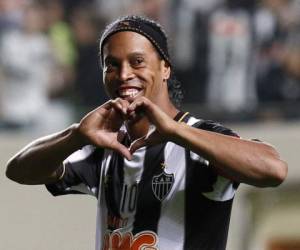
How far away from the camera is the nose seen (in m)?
3.16

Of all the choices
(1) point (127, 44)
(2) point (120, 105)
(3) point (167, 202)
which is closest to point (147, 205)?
(3) point (167, 202)

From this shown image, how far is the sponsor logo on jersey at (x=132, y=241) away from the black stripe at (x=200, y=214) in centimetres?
10

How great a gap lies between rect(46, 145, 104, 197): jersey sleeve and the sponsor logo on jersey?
0.21m

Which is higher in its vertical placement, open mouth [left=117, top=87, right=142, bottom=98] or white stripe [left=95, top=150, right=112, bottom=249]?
open mouth [left=117, top=87, right=142, bottom=98]

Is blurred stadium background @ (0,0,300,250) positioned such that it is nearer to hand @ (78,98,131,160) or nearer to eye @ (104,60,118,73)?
eye @ (104,60,118,73)

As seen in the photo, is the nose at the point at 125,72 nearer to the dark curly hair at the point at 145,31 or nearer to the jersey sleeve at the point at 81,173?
the dark curly hair at the point at 145,31

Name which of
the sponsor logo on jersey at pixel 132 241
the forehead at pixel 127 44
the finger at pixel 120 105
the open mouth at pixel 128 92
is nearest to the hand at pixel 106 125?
the finger at pixel 120 105

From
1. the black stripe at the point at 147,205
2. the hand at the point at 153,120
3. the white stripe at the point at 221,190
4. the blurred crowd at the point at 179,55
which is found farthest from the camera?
the blurred crowd at the point at 179,55

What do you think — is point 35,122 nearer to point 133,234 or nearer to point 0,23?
point 0,23

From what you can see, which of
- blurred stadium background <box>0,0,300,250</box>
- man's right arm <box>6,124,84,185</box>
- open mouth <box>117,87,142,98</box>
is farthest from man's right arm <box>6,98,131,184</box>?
blurred stadium background <box>0,0,300,250</box>

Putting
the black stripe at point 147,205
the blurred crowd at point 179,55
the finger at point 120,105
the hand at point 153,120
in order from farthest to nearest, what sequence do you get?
the blurred crowd at point 179,55 → the black stripe at point 147,205 → the finger at point 120,105 → the hand at point 153,120

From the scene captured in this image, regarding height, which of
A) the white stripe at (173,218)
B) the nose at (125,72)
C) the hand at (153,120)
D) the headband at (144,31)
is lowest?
the white stripe at (173,218)

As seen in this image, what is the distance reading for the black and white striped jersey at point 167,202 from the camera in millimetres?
3203

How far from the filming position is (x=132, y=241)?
3.25 metres
